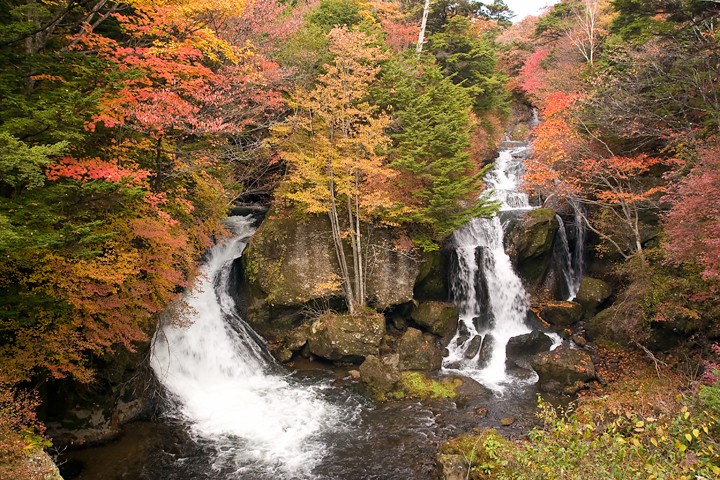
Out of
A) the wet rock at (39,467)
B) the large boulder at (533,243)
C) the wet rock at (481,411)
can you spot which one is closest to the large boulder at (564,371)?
the wet rock at (481,411)

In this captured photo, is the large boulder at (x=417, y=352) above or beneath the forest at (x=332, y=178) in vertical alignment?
beneath

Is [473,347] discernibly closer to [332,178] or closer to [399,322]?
[399,322]

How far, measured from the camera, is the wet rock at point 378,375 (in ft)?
44.5

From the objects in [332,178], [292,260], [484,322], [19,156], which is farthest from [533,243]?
[19,156]

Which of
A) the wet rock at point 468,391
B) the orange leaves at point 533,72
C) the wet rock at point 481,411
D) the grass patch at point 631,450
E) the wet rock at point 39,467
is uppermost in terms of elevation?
the orange leaves at point 533,72

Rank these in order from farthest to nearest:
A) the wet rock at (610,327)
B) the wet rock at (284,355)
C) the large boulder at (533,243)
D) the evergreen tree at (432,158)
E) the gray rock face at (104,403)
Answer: the large boulder at (533,243) → the evergreen tree at (432,158) → the wet rock at (284,355) → the wet rock at (610,327) → the gray rock face at (104,403)

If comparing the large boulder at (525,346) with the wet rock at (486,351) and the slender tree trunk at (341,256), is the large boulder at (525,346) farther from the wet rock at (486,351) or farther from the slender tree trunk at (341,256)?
the slender tree trunk at (341,256)

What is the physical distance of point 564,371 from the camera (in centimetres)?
1354

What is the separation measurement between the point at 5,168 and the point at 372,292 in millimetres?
12644

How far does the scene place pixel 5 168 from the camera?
19.5 feet

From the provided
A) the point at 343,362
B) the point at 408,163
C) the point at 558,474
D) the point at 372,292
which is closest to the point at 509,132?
the point at 408,163

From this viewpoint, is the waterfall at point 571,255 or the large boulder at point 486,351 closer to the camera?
the large boulder at point 486,351

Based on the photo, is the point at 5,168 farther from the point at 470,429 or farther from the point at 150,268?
the point at 470,429

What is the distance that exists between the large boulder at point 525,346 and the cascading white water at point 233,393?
724cm
